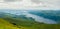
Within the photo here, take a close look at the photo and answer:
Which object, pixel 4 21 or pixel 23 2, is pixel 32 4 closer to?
pixel 23 2

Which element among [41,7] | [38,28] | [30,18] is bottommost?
[38,28]

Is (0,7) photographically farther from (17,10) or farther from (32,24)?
(32,24)

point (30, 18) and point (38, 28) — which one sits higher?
point (30, 18)

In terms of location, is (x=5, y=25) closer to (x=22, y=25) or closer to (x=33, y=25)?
(x=22, y=25)

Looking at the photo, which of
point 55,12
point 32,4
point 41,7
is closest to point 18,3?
point 32,4

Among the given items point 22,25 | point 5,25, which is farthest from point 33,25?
point 5,25

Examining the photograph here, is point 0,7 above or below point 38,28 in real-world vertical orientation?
above

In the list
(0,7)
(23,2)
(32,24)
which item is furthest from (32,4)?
(0,7)

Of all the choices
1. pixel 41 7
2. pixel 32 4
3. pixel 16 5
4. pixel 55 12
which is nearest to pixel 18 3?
pixel 16 5
